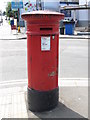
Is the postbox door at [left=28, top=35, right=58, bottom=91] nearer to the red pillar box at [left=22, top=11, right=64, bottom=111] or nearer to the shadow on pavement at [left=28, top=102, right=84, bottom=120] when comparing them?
the red pillar box at [left=22, top=11, right=64, bottom=111]

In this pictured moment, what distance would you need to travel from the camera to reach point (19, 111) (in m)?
3.99

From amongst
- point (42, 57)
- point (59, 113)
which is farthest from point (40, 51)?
point (59, 113)

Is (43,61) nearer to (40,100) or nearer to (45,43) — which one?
(45,43)

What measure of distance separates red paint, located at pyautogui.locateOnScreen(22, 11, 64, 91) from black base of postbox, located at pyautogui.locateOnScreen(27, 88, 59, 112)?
0.09 m

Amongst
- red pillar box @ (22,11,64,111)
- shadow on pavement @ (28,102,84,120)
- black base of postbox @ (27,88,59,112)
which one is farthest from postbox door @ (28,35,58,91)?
shadow on pavement @ (28,102,84,120)

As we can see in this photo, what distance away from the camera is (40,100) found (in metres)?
3.94

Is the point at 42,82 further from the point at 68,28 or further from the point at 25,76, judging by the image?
the point at 68,28

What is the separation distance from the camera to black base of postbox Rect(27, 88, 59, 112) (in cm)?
394

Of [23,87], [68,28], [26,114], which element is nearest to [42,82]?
[26,114]

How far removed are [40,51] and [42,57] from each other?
0.41ft

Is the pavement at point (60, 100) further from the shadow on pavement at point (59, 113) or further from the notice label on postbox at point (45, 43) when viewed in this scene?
the notice label on postbox at point (45, 43)

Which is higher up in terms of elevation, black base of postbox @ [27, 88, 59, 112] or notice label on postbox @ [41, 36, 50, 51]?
notice label on postbox @ [41, 36, 50, 51]

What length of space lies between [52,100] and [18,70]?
11.8 ft

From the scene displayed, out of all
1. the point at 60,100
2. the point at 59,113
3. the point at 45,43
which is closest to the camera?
the point at 45,43
